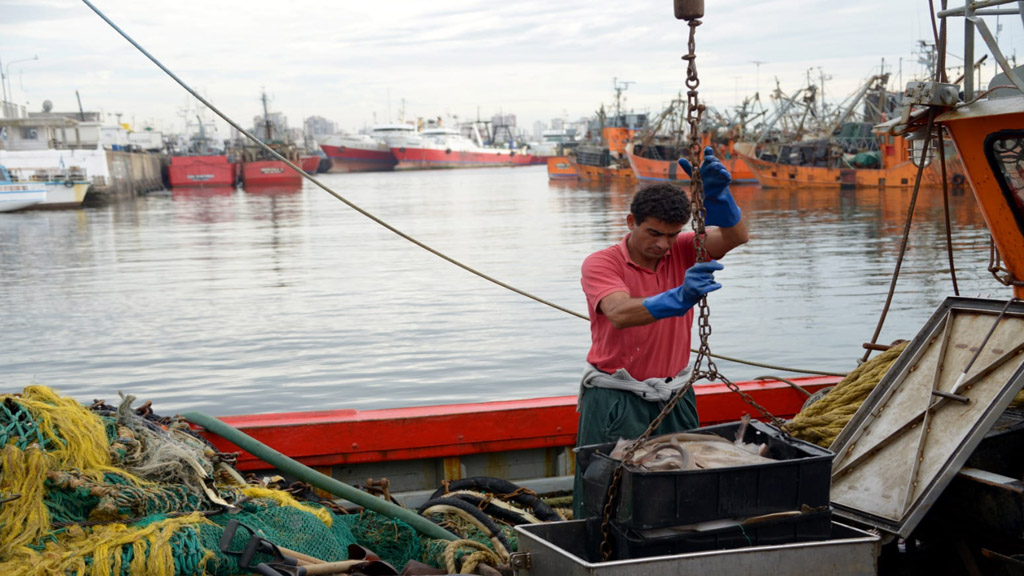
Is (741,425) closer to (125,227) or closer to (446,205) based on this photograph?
(125,227)

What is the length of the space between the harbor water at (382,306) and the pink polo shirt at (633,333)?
6481mm

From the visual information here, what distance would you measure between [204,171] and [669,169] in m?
35.9

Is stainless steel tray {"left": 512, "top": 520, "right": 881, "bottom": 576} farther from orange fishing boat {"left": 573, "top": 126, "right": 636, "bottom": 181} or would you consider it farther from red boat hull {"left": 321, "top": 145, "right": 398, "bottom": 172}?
red boat hull {"left": 321, "top": 145, "right": 398, "bottom": 172}

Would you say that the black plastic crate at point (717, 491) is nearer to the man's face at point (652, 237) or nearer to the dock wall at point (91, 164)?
the man's face at point (652, 237)

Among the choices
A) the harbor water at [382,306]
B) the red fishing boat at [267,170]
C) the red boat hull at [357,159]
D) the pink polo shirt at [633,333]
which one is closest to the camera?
the pink polo shirt at [633,333]

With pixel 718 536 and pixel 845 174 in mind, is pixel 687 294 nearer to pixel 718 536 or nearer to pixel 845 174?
pixel 718 536

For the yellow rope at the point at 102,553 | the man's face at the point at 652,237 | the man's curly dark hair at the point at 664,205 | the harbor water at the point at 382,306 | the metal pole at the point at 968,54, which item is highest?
the metal pole at the point at 968,54

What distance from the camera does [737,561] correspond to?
118 inches

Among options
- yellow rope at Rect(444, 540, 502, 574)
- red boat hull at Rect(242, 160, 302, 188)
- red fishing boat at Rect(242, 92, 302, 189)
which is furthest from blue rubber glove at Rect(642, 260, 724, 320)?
red boat hull at Rect(242, 160, 302, 188)

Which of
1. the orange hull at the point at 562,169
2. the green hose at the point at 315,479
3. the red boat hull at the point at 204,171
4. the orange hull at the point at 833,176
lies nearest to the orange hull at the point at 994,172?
the green hose at the point at 315,479

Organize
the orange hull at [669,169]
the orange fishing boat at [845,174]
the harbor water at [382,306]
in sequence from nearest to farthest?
the harbor water at [382,306], the orange fishing boat at [845,174], the orange hull at [669,169]

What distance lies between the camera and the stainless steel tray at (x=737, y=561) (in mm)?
2941

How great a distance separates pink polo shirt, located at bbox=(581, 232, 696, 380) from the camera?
3.75 metres

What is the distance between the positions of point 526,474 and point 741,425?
6.15 feet
